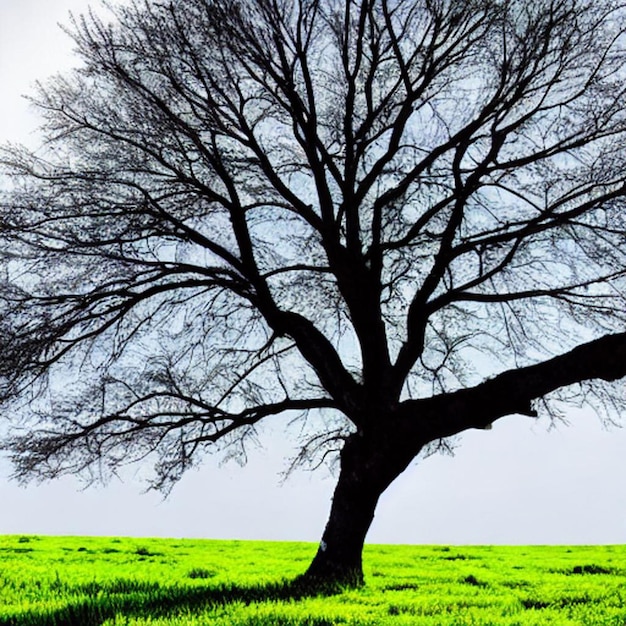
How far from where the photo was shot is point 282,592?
9211mm

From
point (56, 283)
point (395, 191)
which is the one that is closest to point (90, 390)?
point (56, 283)

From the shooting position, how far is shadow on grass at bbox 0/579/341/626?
301 inches

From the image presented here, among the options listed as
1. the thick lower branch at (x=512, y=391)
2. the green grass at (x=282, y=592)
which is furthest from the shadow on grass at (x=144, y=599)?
the thick lower branch at (x=512, y=391)

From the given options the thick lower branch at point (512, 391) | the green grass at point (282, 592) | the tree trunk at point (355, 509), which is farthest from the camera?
the tree trunk at point (355, 509)

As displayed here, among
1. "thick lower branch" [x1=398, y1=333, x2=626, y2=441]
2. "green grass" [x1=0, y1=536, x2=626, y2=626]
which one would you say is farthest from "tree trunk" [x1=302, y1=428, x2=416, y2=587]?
"thick lower branch" [x1=398, y1=333, x2=626, y2=441]

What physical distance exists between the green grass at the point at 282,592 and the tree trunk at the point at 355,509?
1.50ft

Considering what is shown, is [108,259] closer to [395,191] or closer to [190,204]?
[190,204]

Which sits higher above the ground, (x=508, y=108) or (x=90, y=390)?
(x=508, y=108)

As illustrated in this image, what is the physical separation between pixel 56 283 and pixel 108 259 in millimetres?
841

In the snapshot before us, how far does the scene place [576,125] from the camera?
36.3 feet

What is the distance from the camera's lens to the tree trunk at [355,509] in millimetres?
10242

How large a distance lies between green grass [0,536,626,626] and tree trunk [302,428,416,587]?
46 cm

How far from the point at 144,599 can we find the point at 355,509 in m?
3.11

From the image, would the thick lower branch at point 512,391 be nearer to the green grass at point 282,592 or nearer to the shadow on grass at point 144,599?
the green grass at point 282,592
